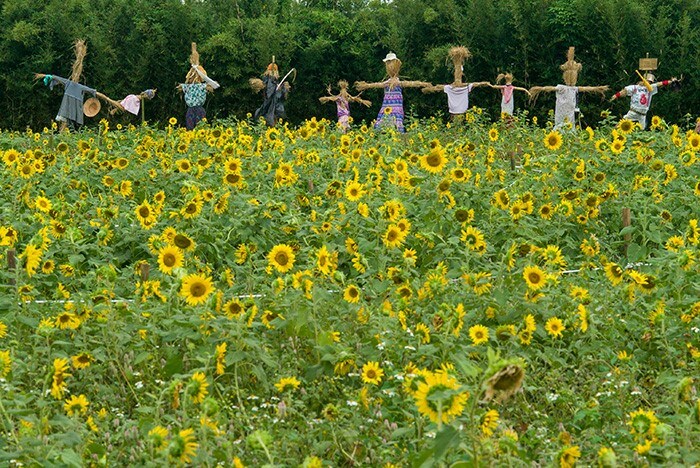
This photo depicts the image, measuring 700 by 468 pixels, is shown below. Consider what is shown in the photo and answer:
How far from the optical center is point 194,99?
512 inches

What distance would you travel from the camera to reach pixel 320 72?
16.1m

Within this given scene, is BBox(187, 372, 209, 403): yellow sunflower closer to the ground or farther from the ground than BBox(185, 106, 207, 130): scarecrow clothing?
farther from the ground

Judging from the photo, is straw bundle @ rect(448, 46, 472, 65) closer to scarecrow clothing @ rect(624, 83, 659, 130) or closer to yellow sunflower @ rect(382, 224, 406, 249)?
scarecrow clothing @ rect(624, 83, 659, 130)

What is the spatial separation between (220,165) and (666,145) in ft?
10.8

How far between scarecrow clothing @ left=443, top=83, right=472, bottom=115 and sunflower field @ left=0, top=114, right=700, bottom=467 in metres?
6.91

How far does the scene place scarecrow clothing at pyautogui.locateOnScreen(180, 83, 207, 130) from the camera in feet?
42.5

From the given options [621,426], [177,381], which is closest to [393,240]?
[621,426]

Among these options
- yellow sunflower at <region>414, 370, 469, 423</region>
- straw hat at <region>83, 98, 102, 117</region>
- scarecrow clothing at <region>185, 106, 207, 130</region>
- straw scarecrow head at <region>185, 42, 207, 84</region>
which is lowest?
scarecrow clothing at <region>185, 106, 207, 130</region>

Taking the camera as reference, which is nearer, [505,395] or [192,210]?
[505,395]

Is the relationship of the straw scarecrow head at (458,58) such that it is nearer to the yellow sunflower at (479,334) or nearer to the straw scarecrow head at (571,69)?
the straw scarecrow head at (571,69)

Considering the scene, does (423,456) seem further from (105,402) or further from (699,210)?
(699,210)

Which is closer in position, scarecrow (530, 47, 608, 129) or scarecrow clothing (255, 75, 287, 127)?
scarecrow (530, 47, 608, 129)

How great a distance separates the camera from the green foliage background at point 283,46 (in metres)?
14.7

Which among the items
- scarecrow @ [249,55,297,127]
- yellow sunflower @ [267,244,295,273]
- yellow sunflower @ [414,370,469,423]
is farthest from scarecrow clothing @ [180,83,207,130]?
yellow sunflower @ [414,370,469,423]
